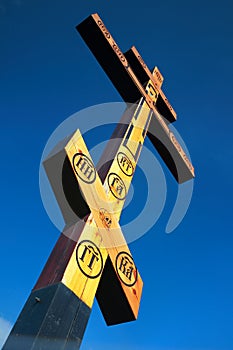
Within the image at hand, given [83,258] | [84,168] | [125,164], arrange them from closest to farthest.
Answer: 1. [83,258]
2. [84,168]
3. [125,164]

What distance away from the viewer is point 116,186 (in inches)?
93.3

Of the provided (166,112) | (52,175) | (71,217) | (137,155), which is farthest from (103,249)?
(166,112)

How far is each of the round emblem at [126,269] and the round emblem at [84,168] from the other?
1.72ft

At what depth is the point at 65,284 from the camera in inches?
59.3

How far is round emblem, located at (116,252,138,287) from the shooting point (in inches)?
73.8

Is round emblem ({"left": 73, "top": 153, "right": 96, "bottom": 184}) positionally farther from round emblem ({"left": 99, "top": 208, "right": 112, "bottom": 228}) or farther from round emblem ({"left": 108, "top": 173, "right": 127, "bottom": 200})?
round emblem ({"left": 108, "top": 173, "right": 127, "bottom": 200})

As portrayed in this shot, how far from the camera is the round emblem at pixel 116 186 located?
230cm

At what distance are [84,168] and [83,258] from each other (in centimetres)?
54

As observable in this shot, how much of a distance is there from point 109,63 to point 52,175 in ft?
7.89

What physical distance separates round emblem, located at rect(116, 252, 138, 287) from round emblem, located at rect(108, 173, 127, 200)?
0.49 metres

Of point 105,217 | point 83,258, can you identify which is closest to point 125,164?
point 105,217

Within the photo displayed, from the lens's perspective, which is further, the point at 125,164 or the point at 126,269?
the point at 125,164

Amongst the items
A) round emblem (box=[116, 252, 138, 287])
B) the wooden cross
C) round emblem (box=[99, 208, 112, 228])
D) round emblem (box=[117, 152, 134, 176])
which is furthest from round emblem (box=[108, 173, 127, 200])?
round emblem (box=[116, 252, 138, 287])

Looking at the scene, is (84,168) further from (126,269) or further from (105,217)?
(126,269)
